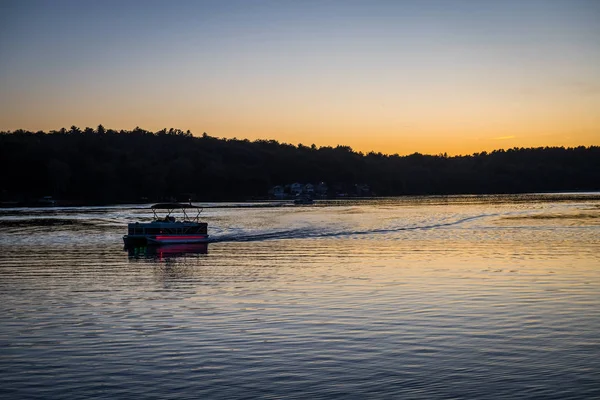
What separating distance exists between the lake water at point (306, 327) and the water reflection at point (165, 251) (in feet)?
18.9

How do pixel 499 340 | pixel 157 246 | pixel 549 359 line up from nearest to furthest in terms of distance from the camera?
pixel 549 359 < pixel 499 340 < pixel 157 246

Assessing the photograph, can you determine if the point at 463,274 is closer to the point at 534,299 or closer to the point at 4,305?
the point at 534,299

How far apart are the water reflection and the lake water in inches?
227

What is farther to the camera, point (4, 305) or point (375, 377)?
point (4, 305)

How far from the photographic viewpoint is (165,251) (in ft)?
192

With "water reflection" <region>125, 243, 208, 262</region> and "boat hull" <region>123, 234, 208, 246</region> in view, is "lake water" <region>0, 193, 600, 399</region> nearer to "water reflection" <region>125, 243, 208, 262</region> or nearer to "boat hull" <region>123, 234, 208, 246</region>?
"water reflection" <region>125, 243, 208, 262</region>

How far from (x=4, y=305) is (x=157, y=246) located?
115 ft

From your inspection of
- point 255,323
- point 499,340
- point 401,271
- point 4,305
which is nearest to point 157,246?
point 401,271

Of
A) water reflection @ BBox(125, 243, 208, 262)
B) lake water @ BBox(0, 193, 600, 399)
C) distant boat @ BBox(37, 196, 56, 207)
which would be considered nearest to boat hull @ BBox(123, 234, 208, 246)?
water reflection @ BBox(125, 243, 208, 262)

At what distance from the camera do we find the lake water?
15.9 m

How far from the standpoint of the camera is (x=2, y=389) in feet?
51.8

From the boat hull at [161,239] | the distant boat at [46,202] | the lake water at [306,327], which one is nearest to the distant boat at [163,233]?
the boat hull at [161,239]

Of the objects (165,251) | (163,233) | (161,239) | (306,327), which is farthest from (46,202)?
(306,327)

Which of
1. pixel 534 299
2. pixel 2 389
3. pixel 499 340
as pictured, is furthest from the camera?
pixel 534 299
